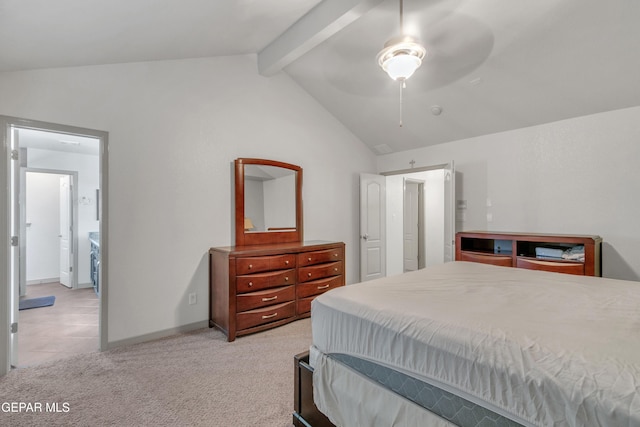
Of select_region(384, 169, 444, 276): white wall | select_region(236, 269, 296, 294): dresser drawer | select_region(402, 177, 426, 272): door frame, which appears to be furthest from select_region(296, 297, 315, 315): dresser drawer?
select_region(402, 177, 426, 272): door frame

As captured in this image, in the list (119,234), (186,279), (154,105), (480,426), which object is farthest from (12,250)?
(480,426)

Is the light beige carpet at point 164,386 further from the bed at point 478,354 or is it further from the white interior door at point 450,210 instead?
the white interior door at point 450,210

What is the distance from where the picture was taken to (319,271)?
3.62 metres

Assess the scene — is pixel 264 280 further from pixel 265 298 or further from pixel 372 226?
pixel 372 226

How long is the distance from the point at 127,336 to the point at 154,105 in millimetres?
2259

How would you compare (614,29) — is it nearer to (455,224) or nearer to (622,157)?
Result: (622,157)

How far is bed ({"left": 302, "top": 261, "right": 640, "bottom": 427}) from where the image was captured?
886 millimetres

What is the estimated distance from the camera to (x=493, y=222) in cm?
396

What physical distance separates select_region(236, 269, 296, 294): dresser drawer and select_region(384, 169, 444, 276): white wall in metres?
2.52

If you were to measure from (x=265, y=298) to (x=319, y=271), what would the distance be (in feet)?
2.52

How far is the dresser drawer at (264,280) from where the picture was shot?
2977mm

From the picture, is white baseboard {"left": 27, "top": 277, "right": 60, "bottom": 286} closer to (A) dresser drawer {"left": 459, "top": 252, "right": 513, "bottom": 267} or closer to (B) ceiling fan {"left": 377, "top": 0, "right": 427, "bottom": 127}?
(B) ceiling fan {"left": 377, "top": 0, "right": 427, "bottom": 127}

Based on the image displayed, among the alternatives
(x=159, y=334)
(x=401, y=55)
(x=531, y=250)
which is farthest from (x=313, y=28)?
(x=531, y=250)

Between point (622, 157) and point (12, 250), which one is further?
point (622, 157)
